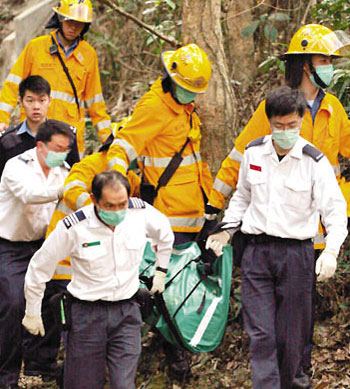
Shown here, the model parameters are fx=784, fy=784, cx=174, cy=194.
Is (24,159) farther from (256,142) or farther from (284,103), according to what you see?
(284,103)

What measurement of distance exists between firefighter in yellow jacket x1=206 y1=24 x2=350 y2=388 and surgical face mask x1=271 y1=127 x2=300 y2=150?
0.46 m

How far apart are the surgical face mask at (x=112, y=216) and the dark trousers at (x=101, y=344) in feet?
1.64

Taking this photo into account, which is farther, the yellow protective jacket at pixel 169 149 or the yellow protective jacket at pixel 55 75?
the yellow protective jacket at pixel 55 75

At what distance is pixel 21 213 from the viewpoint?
5305mm

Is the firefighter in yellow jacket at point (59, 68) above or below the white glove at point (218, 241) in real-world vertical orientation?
above

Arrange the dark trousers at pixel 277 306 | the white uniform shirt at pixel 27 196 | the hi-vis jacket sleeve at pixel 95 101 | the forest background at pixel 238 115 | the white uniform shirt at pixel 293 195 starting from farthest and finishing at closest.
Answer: the hi-vis jacket sleeve at pixel 95 101 → the forest background at pixel 238 115 → the white uniform shirt at pixel 27 196 → the dark trousers at pixel 277 306 → the white uniform shirt at pixel 293 195

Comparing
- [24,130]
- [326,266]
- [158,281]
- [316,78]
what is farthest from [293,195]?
[24,130]

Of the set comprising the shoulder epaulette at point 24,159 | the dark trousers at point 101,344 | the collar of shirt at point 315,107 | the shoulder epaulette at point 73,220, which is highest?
the collar of shirt at point 315,107

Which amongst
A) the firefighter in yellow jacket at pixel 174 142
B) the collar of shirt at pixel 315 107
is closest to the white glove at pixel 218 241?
the firefighter in yellow jacket at pixel 174 142

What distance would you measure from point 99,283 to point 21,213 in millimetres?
1135

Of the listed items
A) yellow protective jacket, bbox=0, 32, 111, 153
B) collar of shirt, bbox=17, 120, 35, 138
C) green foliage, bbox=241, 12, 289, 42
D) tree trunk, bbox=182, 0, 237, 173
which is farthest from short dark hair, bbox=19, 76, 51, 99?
green foliage, bbox=241, 12, 289, 42

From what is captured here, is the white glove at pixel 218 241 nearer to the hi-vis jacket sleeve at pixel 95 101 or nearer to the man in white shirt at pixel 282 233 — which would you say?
the man in white shirt at pixel 282 233

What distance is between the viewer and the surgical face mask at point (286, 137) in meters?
4.54

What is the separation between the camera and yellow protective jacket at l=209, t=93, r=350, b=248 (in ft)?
16.4
